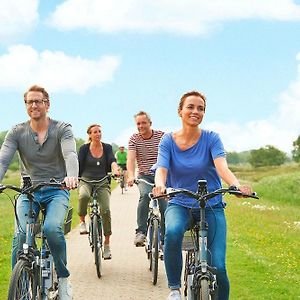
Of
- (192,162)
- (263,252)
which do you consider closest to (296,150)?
(263,252)

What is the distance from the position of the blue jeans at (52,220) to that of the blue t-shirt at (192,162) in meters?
0.97

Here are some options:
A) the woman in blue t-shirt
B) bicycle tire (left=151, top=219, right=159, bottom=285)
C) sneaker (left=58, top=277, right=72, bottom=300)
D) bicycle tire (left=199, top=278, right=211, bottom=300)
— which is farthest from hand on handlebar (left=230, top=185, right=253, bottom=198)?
bicycle tire (left=151, top=219, right=159, bottom=285)

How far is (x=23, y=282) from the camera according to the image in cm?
533

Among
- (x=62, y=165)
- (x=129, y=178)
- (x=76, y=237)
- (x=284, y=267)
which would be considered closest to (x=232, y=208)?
(x=76, y=237)

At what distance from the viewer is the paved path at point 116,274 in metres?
7.87

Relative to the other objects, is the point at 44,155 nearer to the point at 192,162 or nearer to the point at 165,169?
the point at 165,169

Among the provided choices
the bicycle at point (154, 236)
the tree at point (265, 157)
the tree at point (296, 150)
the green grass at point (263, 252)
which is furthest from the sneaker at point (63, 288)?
the tree at point (265, 157)

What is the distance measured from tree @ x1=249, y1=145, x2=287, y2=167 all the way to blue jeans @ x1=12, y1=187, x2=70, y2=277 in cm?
13897

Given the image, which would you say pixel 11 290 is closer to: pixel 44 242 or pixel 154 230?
pixel 44 242

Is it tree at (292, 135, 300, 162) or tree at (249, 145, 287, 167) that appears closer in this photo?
tree at (292, 135, 300, 162)

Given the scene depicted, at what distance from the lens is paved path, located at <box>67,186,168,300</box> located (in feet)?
25.8

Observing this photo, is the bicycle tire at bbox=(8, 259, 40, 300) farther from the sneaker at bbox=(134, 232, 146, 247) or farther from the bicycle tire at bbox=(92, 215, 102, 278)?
the sneaker at bbox=(134, 232, 146, 247)

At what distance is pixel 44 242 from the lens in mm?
5949

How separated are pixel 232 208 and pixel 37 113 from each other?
52.2ft
